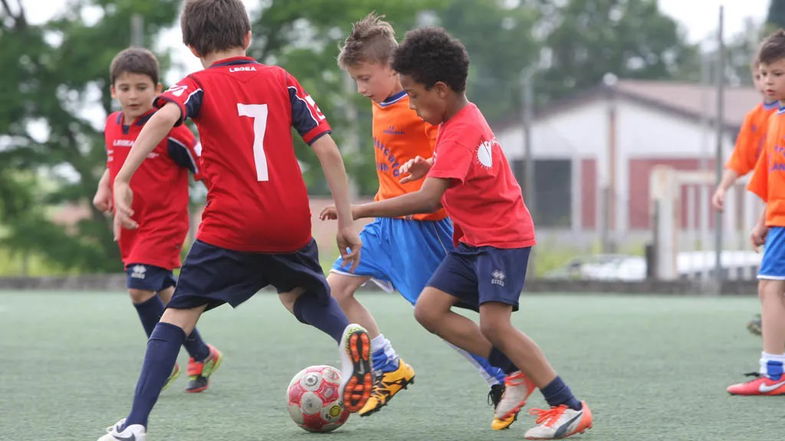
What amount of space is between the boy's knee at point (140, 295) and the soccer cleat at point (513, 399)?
2.10 meters

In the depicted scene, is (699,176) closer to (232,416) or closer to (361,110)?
(361,110)

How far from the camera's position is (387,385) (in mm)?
5645

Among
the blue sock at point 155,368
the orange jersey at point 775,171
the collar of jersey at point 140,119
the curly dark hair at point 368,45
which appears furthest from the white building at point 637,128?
the blue sock at point 155,368

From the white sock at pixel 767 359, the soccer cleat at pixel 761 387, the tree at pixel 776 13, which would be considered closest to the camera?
the soccer cleat at pixel 761 387

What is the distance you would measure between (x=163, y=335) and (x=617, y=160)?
1164 inches

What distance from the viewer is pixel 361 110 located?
22.9m

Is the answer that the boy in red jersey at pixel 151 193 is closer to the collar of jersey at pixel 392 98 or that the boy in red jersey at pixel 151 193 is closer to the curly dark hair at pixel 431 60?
the collar of jersey at pixel 392 98

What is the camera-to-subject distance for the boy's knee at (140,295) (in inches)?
251

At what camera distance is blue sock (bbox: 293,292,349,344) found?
4.86m

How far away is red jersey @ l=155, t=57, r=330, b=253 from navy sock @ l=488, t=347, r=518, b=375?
959 millimetres

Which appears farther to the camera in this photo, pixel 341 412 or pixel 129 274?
pixel 129 274

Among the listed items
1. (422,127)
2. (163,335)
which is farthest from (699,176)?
(163,335)

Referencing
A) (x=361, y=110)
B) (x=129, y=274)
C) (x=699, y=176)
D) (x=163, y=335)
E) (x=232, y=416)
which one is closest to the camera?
(x=163, y=335)

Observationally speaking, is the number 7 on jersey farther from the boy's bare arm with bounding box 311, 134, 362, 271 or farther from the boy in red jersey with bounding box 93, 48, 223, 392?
the boy in red jersey with bounding box 93, 48, 223, 392
